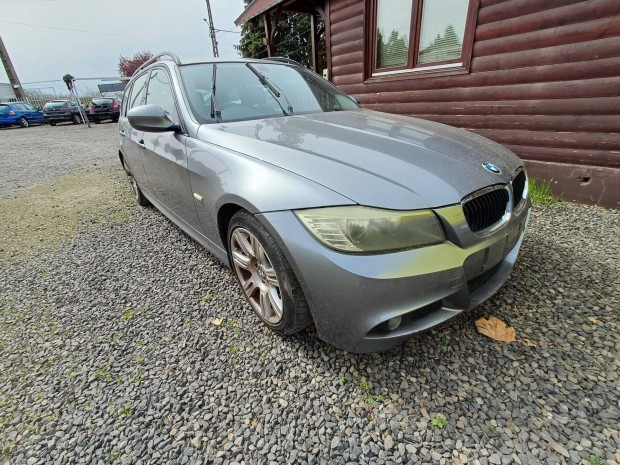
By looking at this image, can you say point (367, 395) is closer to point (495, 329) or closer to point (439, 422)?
point (439, 422)

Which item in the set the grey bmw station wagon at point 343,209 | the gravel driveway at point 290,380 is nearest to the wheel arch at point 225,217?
the grey bmw station wagon at point 343,209

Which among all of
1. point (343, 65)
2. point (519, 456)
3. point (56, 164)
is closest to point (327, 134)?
point (519, 456)

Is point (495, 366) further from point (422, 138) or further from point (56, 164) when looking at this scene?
point (56, 164)

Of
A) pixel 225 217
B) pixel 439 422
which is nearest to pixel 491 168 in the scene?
pixel 439 422

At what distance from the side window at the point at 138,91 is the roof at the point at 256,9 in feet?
14.1

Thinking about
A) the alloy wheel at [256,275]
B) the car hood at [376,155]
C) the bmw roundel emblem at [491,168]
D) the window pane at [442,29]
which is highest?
the window pane at [442,29]

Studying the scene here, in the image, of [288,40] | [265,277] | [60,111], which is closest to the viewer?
[265,277]

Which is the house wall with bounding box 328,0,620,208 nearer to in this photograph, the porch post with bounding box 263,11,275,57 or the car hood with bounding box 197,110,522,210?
the car hood with bounding box 197,110,522,210

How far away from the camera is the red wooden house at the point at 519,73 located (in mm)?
3238

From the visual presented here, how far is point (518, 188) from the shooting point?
189cm

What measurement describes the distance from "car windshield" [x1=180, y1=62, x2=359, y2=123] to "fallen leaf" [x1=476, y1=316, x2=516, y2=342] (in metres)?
1.96

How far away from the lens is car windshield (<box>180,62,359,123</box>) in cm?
230

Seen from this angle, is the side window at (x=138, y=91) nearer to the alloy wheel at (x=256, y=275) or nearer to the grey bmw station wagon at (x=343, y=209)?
the grey bmw station wagon at (x=343, y=209)

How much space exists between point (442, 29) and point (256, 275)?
177 inches
